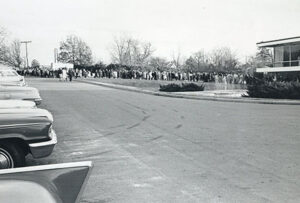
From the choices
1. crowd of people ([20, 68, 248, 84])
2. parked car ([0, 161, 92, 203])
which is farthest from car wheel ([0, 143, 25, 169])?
crowd of people ([20, 68, 248, 84])

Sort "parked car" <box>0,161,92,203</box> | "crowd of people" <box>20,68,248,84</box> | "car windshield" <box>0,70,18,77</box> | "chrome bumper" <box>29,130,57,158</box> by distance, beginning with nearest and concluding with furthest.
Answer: "parked car" <box>0,161,92,203</box> < "chrome bumper" <box>29,130,57,158</box> < "car windshield" <box>0,70,18,77</box> < "crowd of people" <box>20,68,248,84</box>

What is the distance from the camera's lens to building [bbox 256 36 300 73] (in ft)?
126

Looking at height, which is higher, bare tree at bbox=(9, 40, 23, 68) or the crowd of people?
bare tree at bbox=(9, 40, 23, 68)

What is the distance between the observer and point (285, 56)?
41375mm

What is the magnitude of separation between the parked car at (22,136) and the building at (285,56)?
35.5 m

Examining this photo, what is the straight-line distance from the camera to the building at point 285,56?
38.4 metres

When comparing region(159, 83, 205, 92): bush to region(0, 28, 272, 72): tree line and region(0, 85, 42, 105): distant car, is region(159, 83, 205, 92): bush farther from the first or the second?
region(0, 28, 272, 72): tree line

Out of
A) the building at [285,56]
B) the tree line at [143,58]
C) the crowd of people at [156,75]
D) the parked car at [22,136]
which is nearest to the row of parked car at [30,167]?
the parked car at [22,136]

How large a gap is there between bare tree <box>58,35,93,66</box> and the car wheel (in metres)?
86.3

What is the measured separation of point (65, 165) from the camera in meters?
2.53

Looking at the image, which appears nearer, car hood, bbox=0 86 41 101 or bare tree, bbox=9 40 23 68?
car hood, bbox=0 86 41 101

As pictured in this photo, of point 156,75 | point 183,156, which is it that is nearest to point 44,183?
point 183,156

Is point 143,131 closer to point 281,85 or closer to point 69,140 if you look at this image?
point 69,140

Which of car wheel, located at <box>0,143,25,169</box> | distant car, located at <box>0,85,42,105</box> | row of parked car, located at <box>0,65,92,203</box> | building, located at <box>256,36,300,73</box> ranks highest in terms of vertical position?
building, located at <box>256,36,300,73</box>
